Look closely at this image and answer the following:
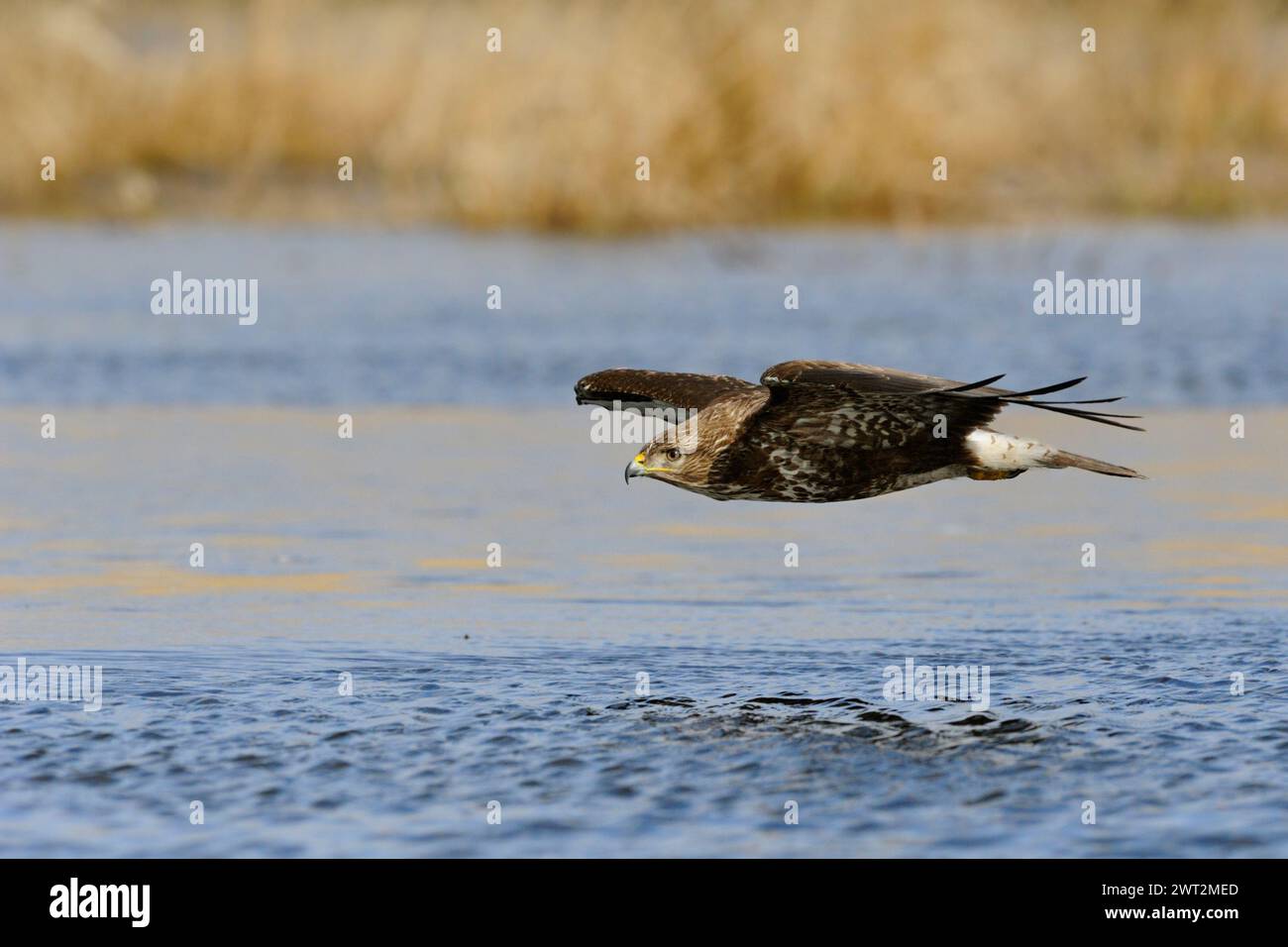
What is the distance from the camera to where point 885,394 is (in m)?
9.48

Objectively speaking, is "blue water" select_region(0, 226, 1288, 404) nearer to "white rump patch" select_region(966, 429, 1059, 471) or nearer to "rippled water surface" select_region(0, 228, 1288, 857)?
"rippled water surface" select_region(0, 228, 1288, 857)

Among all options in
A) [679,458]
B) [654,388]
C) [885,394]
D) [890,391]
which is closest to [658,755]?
[890,391]

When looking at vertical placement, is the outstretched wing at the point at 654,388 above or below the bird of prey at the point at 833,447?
above

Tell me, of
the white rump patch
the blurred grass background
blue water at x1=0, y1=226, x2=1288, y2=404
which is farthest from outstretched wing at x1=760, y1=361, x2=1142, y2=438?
the blurred grass background

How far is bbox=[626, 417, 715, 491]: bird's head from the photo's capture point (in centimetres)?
1012

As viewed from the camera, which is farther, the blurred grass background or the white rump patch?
the blurred grass background

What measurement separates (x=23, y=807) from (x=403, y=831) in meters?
1.33

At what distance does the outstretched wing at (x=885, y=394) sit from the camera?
907 cm

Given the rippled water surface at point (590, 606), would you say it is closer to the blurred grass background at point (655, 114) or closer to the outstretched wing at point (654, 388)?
the outstretched wing at point (654, 388)

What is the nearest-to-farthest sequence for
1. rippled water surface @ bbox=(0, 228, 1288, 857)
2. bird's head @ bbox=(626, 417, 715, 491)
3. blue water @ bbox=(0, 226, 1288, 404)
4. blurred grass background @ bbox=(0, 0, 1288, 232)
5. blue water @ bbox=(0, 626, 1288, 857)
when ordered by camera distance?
blue water @ bbox=(0, 626, 1288, 857) < rippled water surface @ bbox=(0, 228, 1288, 857) < bird's head @ bbox=(626, 417, 715, 491) < blue water @ bbox=(0, 226, 1288, 404) < blurred grass background @ bbox=(0, 0, 1288, 232)

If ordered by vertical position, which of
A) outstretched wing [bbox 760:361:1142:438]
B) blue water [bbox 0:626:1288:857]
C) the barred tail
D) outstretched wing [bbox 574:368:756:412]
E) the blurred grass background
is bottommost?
blue water [bbox 0:626:1288:857]

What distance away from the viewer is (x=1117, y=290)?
2189cm

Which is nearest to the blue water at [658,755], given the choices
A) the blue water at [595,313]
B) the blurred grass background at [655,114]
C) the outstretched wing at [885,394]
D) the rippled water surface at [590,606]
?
→ the rippled water surface at [590,606]

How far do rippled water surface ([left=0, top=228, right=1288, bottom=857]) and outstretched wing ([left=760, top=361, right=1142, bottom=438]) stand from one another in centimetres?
105
